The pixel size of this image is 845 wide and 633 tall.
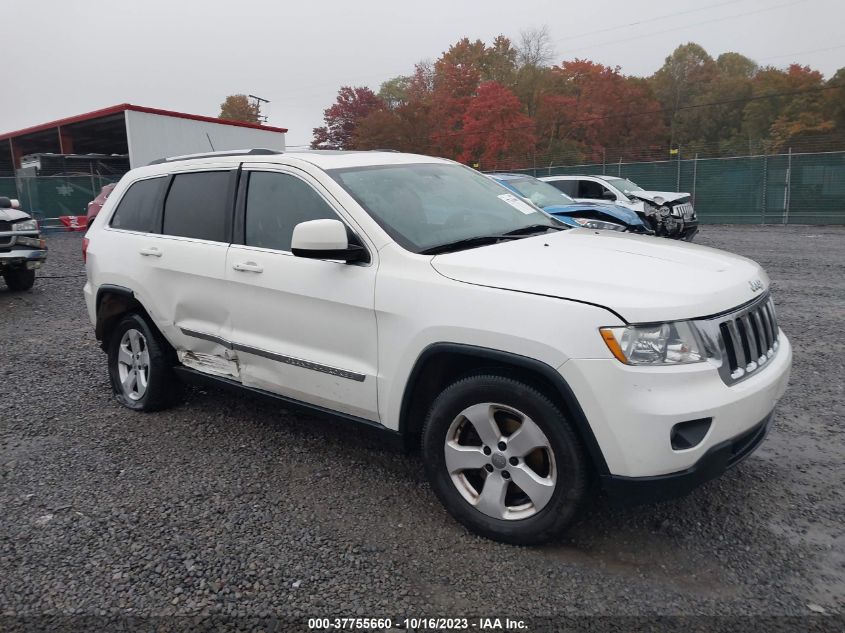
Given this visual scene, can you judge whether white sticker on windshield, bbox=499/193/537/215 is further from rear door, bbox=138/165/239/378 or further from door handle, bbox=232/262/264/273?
rear door, bbox=138/165/239/378

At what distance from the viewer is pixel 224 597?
2.78 m

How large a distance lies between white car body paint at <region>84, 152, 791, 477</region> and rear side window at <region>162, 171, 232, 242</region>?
0.28 ft

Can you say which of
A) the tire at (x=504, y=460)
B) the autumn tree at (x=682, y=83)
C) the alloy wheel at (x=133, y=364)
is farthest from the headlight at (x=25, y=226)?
the autumn tree at (x=682, y=83)

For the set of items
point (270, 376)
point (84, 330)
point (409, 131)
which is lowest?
point (84, 330)

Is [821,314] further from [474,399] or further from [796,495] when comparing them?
[474,399]

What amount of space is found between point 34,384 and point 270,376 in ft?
10.1

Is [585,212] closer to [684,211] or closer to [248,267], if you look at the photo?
[684,211]

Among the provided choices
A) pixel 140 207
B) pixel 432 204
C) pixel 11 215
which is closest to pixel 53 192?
pixel 11 215

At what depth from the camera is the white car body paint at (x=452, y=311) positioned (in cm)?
269

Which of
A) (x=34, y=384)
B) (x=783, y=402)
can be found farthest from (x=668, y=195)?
(x=34, y=384)

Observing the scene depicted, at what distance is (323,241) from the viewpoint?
3332mm

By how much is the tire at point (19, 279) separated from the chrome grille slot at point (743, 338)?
1071cm

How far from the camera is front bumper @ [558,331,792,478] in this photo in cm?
265

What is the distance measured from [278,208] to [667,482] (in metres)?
2.57
